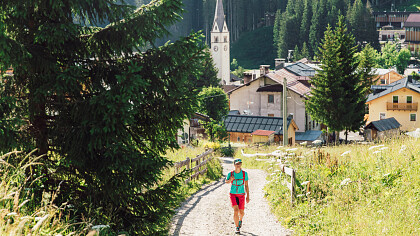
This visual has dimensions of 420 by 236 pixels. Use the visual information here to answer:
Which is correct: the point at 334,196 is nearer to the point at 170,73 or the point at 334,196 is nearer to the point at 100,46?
the point at 170,73

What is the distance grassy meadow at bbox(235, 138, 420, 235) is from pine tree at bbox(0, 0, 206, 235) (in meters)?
3.22

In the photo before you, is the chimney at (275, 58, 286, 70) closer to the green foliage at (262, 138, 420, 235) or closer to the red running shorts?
the green foliage at (262, 138, 420, 235)

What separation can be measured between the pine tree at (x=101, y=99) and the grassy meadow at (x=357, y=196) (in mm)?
3225

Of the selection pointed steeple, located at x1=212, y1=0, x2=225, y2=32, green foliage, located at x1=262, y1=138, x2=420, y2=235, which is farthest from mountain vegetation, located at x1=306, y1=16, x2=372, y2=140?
pointed steeple, located at x1=212, y1=0, x2=225, y2=32

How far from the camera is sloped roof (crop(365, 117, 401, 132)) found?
2117 inches

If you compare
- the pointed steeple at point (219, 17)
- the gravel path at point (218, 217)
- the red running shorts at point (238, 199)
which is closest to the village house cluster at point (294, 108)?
the gravel path at point (218, 217)

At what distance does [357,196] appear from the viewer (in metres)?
9.76

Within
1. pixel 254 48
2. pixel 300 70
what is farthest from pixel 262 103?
pixel 254 48

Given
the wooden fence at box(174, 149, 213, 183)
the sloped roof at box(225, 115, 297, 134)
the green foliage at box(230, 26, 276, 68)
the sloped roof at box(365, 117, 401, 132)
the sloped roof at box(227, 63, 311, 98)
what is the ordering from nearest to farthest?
the wooden fence at box(174, 149, 213, 183) → the sloped roof at box(225, 115, 297, 134) → the sloped roof at box(227, 63, 311, 98) → the sloped roof at box(365, 117, 401, 132) → the green foliage at box(230, 26, 276, 68)

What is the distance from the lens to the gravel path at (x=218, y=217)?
9.99 meters

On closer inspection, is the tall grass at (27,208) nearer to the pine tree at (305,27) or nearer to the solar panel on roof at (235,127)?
the solar panel on roof at (235,127)

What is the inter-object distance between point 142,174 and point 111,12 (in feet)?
8.58

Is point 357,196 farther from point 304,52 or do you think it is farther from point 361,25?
point 361,25

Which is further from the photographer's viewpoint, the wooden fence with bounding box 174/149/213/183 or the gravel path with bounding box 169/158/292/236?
the wooden fence with bounding box 174/149/213/183
